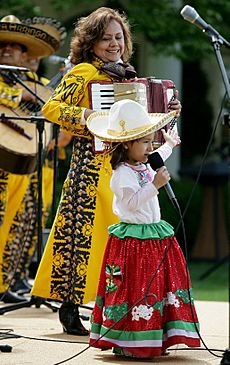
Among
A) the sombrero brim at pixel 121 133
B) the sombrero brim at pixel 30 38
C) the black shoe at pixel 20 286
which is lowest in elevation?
the black shoe at pixel 20 286

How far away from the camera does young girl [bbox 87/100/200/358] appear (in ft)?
17.1

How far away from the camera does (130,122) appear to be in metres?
5.30

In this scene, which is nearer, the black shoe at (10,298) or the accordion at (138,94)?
the accordion at (138,94)

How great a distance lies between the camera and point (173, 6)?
1317cm

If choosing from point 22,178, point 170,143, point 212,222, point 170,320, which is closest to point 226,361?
point 170,320

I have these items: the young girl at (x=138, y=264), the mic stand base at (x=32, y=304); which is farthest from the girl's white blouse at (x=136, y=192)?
the mic stand base at (x=32, y=304)

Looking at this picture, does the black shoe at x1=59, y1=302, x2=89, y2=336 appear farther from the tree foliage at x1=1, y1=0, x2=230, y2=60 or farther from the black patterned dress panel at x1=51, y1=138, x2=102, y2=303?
the tree foliage at x1=1, y1=0, x2=230, y2=60

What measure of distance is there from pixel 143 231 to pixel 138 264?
0.18 meters

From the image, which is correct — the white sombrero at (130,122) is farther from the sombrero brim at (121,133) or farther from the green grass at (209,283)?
the green grass at (209,283)

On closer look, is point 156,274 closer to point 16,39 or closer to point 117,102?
point 117,102

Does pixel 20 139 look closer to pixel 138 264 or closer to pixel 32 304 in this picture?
pixel 32 304

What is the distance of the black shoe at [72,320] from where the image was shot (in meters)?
6.07

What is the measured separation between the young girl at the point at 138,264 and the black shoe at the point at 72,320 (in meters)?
0.71

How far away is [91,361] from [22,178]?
2733mm
